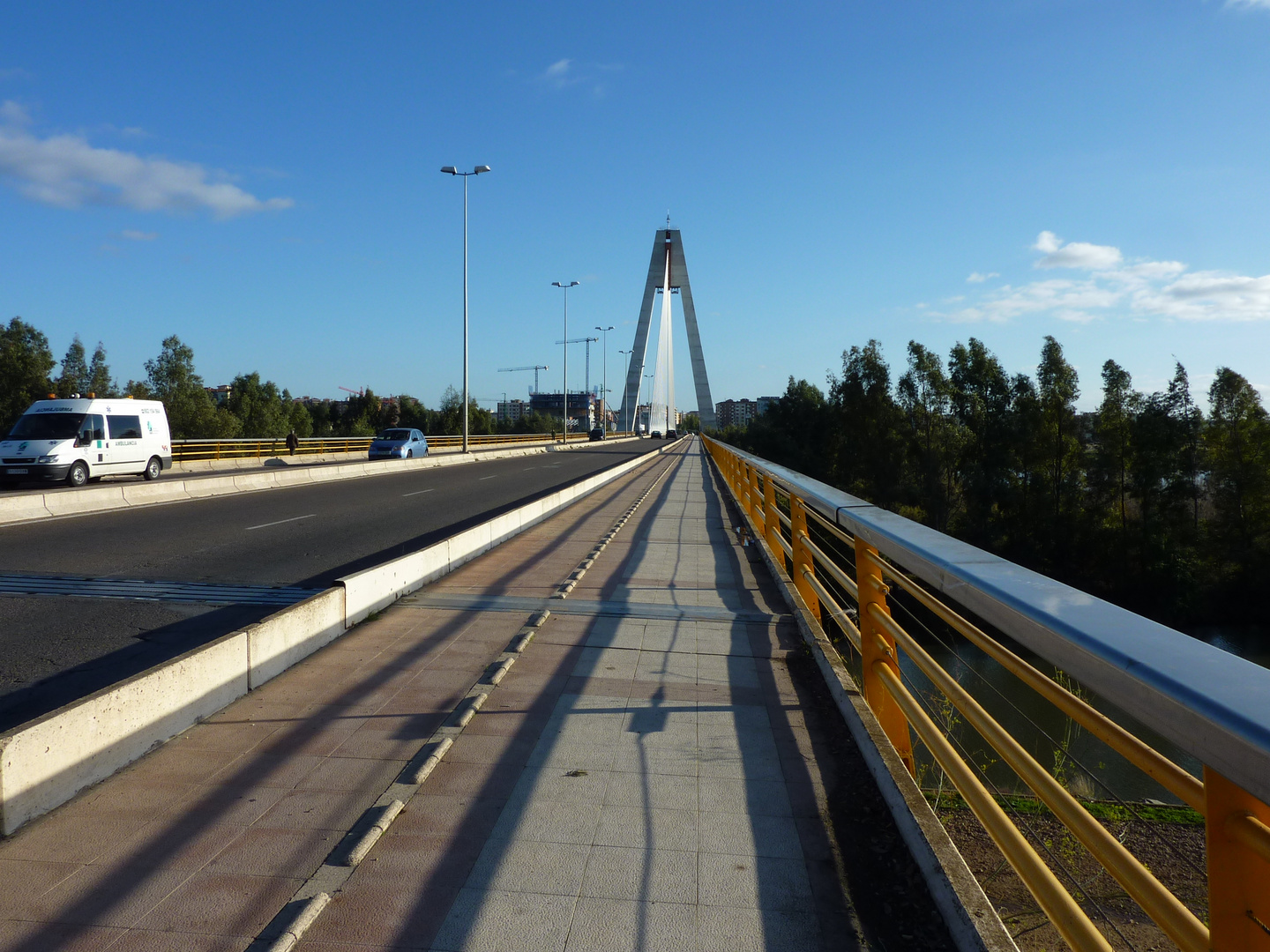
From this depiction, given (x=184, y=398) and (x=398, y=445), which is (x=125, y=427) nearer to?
(x=398, y=445)

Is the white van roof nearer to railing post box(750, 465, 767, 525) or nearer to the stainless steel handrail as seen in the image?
railing post box(750, 465, 767, 525)

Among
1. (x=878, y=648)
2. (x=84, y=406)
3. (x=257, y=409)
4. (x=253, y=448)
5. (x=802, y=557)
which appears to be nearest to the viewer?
(x=878, y=648)

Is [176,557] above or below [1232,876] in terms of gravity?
below

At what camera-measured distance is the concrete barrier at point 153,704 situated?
10.6ft

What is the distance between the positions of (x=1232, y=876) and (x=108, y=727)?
158 inches

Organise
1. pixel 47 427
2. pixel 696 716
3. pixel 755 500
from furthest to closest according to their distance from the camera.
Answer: pixel 47 427 → pixel 755 500 → pixel 696 716

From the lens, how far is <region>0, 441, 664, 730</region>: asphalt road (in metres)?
5.65

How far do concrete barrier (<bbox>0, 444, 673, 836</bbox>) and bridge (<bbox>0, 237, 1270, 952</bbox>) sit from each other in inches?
0.6

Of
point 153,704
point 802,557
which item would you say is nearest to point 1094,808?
point 802,557

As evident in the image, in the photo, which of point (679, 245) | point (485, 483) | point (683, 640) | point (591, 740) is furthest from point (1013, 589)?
point (679, 245)

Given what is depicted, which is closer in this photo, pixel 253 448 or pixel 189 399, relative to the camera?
pixel 253 448

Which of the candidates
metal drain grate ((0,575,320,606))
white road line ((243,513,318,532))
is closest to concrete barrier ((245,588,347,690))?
metal drain grate ((0,575,320,606))

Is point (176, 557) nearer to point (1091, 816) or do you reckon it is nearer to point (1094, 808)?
point (1094, 808)

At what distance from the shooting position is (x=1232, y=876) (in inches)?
58.5
